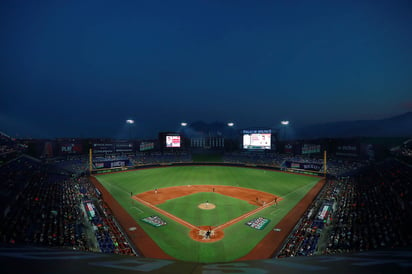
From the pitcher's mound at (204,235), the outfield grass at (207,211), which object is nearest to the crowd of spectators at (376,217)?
the pitcher's mound at (204,235)

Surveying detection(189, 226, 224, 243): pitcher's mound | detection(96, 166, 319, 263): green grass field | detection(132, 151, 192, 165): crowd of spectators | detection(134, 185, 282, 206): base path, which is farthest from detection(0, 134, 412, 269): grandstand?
detection(132, 151, 192, 165): crowd of spectators

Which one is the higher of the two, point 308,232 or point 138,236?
point 308,232

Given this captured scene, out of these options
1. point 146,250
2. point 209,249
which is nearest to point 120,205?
point 146,250

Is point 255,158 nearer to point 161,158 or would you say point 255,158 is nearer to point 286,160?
point 286,160

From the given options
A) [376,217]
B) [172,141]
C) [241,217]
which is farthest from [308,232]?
[172,141]

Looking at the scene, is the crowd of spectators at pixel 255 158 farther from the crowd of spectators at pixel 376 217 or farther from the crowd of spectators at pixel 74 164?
the crowd of spectators at pixel 74 164

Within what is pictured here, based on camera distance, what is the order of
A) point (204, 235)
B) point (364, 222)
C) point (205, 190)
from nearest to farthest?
point (364, 222), point (204, 235), point (205, 190)
